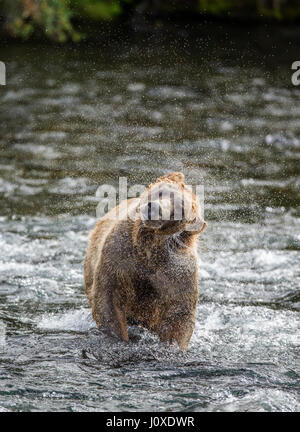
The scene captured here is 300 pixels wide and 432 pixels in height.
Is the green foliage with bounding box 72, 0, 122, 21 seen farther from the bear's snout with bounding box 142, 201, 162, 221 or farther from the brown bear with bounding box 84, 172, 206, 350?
the bear's snout with bounding box 142, 201, 162, 221

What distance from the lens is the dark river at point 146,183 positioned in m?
6.24

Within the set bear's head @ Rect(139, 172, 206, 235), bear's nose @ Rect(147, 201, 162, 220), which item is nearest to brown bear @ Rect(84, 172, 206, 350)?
bear's head @ Rect(139, 172, 206, 235)

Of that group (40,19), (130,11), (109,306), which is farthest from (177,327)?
(130,11)

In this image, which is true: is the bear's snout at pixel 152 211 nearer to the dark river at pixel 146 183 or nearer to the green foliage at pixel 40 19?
the dark river at pixel 146 183

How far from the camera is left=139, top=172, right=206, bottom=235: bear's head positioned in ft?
19.1

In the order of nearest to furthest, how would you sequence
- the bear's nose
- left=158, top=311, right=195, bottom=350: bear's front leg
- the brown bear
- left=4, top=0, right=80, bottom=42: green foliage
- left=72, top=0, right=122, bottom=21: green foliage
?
the bear's nose → the brown bear → left=158, top=311, right=195, bottom=350: bear's front leg → left=4, top=0, right=80, bottom=42: green foliage → left=72, top=0, right=122, bottom=21: green foliage

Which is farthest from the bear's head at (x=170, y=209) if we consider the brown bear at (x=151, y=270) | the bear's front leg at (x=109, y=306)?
the bear's front leg at (x=109, y=306)

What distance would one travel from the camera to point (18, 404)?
221 inches

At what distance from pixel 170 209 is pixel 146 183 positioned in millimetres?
6190

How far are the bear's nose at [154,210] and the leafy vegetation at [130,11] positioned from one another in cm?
1486

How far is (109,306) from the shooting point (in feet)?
21.3

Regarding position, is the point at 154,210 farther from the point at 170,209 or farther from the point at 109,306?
the point at 109,306

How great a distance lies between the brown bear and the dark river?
212 millimetres
